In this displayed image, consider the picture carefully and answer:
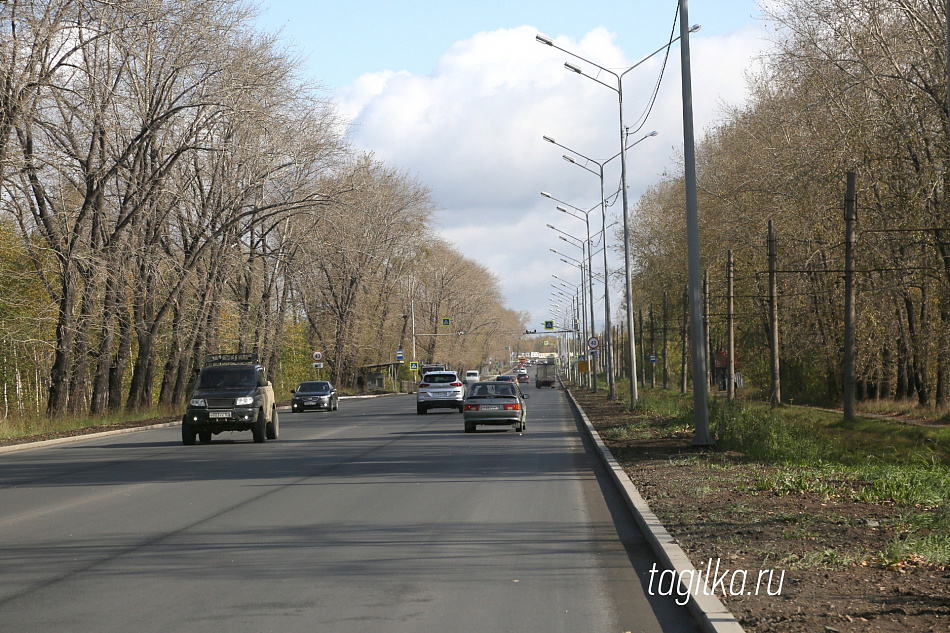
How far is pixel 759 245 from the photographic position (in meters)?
44.1

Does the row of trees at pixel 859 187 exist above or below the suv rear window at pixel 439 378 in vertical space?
above

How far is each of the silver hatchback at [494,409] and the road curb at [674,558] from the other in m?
14.1

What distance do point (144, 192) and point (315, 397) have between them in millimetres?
15958

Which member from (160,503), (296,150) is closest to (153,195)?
(296,150)

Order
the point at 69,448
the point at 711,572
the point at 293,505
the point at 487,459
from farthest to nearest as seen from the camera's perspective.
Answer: the point at 69,448 < the point at 487,459 < the point at 293,505 < the point at 711,572

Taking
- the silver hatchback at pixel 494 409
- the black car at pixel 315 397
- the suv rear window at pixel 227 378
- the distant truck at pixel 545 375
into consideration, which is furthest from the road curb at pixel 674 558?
the distant truck at pixel 545 375

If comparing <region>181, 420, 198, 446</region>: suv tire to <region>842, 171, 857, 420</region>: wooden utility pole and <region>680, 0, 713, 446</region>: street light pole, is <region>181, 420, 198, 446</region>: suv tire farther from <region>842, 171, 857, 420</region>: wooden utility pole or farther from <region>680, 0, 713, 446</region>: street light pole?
<region>842, 171, 857, 420</region>: wooden utility pole

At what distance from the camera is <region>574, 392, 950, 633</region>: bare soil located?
6523 millimetres

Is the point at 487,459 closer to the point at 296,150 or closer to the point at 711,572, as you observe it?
the point at 711,572

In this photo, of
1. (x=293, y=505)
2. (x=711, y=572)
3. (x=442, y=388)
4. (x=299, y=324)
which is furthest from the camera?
(x=299, y=324)

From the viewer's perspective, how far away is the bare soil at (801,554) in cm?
652

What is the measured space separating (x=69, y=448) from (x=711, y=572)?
23.0 metres

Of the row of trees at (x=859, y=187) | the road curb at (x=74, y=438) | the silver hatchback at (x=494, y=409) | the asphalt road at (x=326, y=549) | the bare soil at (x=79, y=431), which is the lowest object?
the asphalt road at (x=326, y=549)

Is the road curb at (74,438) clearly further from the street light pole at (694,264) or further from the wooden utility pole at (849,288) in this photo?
the wooden utility pole at (849,288)
